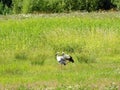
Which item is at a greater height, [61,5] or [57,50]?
[57,50]

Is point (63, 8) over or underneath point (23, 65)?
underneath

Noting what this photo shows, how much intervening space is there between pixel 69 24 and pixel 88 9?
26.6 m

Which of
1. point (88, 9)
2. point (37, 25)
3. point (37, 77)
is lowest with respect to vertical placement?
point (88, 9)

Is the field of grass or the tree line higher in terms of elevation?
the field of grass

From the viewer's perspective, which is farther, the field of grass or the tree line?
the tree line

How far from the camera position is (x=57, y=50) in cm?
2781

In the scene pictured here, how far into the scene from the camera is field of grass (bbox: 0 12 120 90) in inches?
669

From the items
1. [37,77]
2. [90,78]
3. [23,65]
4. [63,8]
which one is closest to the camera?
[90,78]

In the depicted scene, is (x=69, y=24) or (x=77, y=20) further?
(x=77, y=20)

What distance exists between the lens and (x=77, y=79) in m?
17.8

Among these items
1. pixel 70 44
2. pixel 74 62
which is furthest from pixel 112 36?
pixel 74 62

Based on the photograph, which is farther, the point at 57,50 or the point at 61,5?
the point at 61,5

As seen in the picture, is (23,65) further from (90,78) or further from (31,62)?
(90,78)

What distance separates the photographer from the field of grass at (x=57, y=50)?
1700 centimetres
